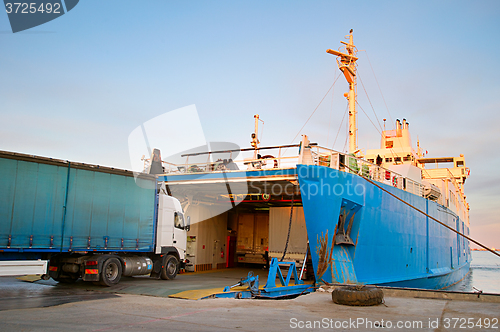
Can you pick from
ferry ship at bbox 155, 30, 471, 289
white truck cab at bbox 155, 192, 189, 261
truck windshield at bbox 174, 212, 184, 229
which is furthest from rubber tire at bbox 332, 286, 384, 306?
truck windshield at bbox 174, 212, 184, 229

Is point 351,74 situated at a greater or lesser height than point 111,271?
greater

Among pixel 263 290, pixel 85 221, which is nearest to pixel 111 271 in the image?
pixel 85 221

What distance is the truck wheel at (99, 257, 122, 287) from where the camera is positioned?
40.8ft

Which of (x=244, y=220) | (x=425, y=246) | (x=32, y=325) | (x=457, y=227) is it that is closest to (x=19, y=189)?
(x=32, y=325)

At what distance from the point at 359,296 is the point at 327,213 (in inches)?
173

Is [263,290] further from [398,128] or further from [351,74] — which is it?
[398,128]

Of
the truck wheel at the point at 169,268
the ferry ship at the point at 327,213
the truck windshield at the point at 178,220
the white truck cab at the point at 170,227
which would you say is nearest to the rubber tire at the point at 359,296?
the ferry ship at the point at 327,213

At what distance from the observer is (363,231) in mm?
14555

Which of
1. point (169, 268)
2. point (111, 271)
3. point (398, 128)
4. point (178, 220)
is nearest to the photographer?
point (111, 271)

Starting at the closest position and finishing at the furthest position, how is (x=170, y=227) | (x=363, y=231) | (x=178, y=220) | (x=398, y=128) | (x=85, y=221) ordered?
(x=85, y=221), (x=363, y=231), (x=170, y=227), (x=178, y=220), (x=398, y=128)

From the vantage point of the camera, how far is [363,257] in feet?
47.7

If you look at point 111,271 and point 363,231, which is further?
point 363,231

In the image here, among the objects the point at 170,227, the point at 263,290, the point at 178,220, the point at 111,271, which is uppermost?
the point at 178,220

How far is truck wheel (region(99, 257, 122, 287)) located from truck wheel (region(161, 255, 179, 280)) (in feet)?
7.73
